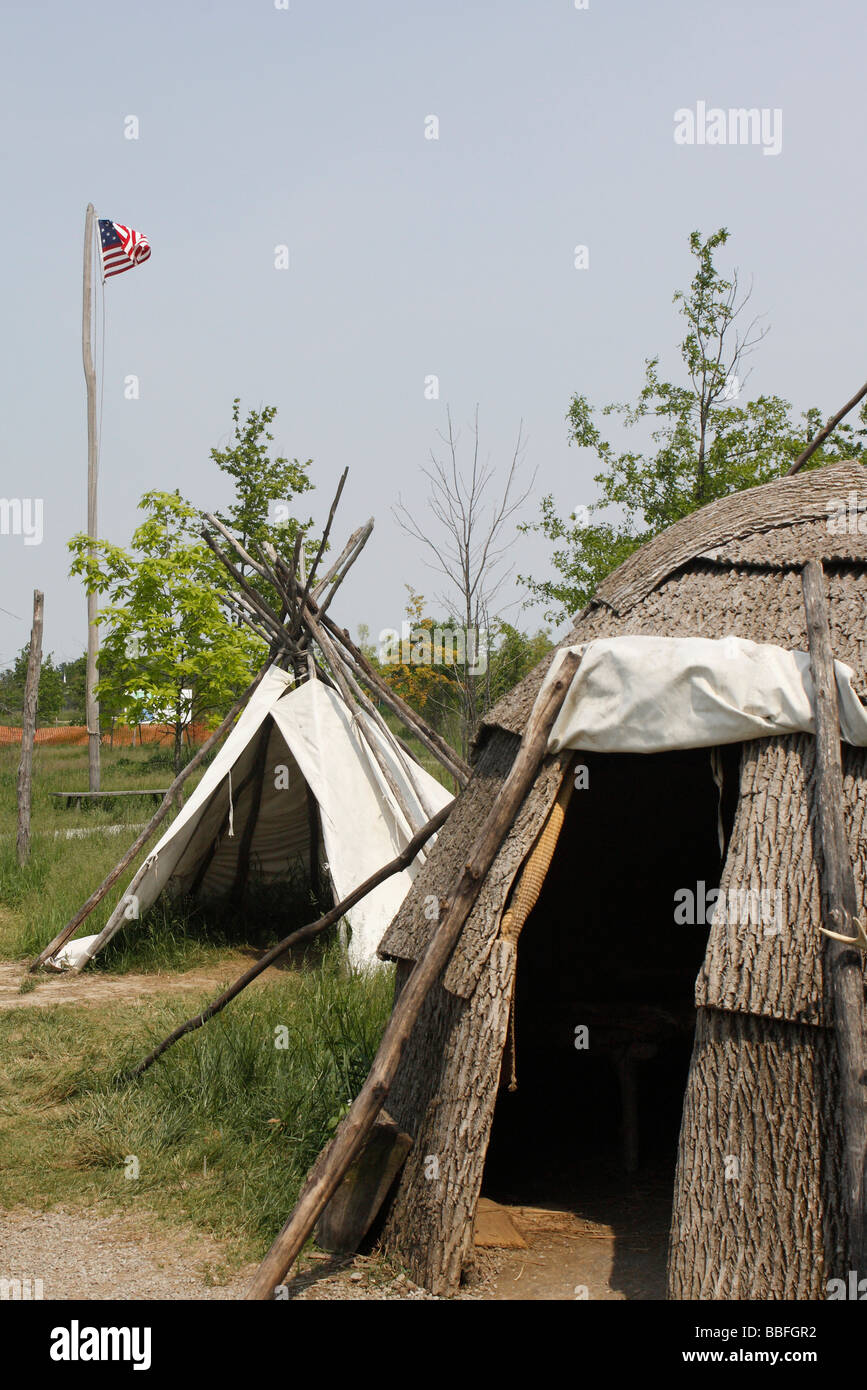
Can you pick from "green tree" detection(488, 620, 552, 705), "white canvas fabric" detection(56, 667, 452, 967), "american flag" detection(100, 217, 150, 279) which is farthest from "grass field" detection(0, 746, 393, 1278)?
"american flag" detection(100, 217, 150, 279)

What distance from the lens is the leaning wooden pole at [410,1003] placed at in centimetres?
384

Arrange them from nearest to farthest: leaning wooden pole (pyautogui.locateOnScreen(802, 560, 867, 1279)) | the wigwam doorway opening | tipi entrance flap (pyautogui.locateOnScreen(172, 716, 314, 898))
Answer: leaning wooden pole (pyautogui.locateOnScreen(802, 560, 867, 1279)) < the wigwam doorway opening < tipi entrance flap (pyautogui.locateOnScreen(172, 716, 314, 898))

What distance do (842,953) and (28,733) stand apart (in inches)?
422

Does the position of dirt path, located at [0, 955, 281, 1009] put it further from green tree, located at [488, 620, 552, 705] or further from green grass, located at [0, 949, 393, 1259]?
green tree, located at [488, 620, 552, 705]

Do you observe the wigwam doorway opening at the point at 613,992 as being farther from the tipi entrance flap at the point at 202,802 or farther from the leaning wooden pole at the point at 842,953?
the tipi entrance flap at the point at 202,802

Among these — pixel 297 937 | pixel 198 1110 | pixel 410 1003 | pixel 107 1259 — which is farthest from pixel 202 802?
pixel 410 1003

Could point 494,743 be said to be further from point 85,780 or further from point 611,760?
point 85,780

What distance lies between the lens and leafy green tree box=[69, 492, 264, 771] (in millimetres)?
15758

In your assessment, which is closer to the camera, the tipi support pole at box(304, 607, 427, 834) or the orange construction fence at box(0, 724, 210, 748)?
the tipi support pole at box(304, 607, 427, 834)

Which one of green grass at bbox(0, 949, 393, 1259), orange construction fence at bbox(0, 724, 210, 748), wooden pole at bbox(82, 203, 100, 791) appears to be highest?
wooden pole at bbox(82, 203, 100, 791)

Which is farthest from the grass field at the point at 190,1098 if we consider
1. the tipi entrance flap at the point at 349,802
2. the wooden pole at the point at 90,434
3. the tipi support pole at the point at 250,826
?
the wooden pole at the point at 90,434

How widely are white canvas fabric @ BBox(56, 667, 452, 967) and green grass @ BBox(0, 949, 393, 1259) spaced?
1605 millimetres

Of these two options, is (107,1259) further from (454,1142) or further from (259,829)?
(259,829)

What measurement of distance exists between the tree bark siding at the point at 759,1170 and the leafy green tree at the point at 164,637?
41.3 feet
